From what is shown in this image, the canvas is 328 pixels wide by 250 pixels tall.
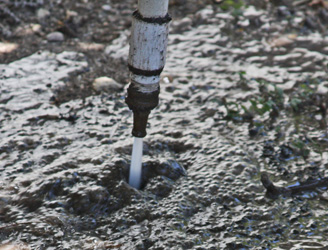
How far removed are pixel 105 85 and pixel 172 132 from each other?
66 cm

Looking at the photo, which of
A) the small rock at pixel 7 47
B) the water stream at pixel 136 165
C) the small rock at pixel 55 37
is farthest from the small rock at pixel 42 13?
the water stream at pixel 136 165

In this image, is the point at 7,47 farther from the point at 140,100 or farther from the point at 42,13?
the point at 140,100

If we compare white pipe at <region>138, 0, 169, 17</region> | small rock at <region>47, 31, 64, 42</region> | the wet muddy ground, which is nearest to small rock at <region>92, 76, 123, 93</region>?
the wet muddy ground

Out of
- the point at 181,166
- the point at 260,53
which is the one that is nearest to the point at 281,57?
the point at 260,53

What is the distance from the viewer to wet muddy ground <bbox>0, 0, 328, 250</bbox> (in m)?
2.02

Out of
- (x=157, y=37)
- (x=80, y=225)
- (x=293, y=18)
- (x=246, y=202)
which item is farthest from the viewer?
(x=293, y=18)

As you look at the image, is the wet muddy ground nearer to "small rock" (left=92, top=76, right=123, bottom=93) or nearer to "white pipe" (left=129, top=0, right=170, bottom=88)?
"small rock" (left=92, top=76, right=123, bottom=93)

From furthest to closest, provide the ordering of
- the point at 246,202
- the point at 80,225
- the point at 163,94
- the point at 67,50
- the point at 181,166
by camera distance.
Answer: the point at 67,50, the point at 163,94, the point at 181,166, the point at 246,202, the point at 80,225

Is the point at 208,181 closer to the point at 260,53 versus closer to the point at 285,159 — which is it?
the point at 285,159

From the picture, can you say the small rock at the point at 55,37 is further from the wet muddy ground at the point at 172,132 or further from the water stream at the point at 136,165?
the water stream at the point at 136,165

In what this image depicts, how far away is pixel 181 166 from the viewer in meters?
2.38

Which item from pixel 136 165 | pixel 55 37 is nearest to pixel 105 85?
pixel 55 37

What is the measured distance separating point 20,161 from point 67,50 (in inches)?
51.3

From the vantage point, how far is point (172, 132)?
2.64 metres
